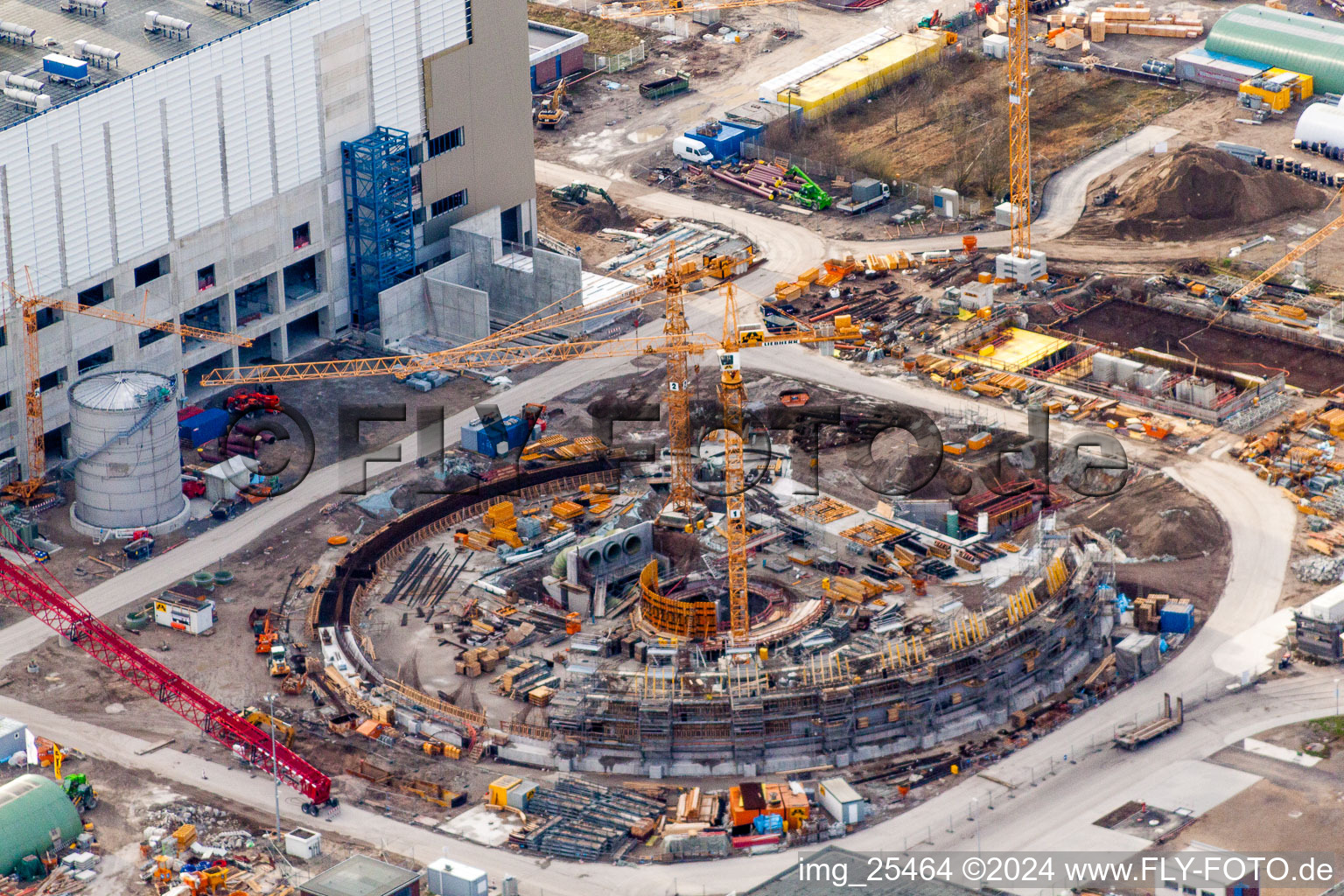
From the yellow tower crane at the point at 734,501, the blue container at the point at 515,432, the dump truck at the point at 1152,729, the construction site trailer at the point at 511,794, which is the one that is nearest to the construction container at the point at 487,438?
the blue container at the point at 515,432

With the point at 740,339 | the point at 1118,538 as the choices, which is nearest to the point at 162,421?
the point at 740,339

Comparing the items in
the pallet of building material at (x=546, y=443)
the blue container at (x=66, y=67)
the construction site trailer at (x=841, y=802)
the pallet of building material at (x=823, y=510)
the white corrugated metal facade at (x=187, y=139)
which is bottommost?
the construction site trailer at (x=841, y=802)

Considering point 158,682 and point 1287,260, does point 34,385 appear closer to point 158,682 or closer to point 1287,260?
point 158,682

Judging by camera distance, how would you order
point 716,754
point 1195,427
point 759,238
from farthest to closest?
point 759,238 < point 1195,427 < point 716,754

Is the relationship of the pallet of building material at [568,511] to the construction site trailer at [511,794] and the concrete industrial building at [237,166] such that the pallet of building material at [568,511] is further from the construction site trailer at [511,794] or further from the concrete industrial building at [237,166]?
the construction site trailer at [511,794]

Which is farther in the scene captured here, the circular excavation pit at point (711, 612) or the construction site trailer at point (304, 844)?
the circular excavation pit at point (711, 612)

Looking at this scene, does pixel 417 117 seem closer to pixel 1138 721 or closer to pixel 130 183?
pixel 130 183

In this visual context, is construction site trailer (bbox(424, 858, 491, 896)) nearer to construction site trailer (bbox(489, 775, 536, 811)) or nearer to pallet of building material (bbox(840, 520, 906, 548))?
construction site trailer (bbox(489, 775, 536, 811))
